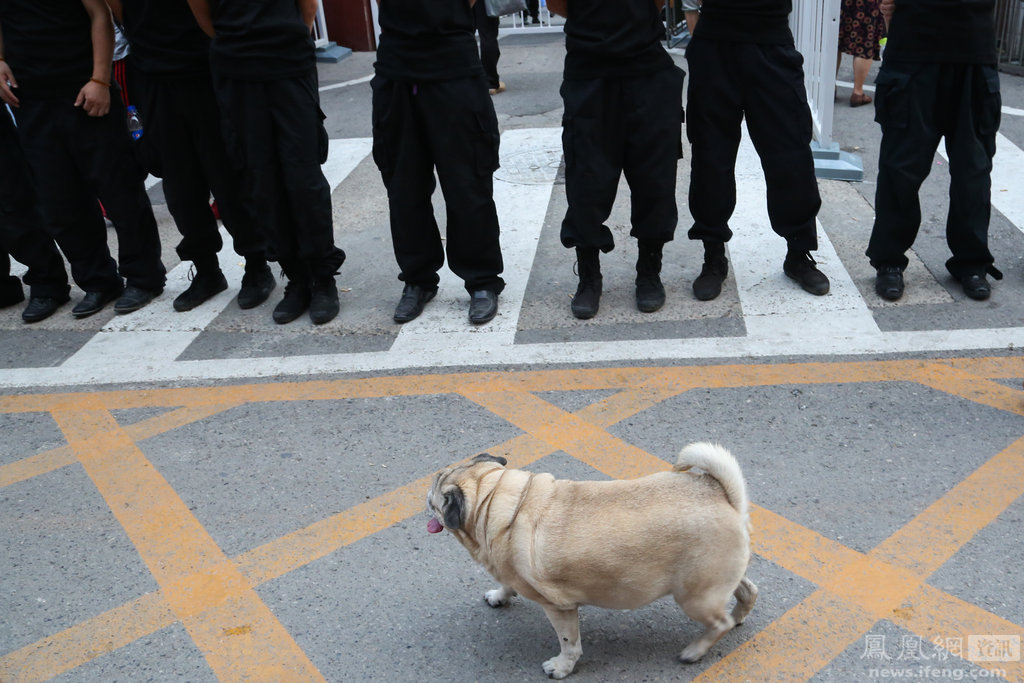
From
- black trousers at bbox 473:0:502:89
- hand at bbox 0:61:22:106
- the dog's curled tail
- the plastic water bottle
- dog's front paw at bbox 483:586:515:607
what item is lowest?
dog's front paw at bbox 483:586:515:607

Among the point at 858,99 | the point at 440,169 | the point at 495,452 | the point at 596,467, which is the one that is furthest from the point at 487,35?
the point at 596,467

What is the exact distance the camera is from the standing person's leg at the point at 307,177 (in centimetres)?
488

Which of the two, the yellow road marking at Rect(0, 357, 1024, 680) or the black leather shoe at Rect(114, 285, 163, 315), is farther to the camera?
the black leather shoe at Rect(114, 285, 163, 315)

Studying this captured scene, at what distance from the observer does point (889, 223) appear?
15.9 feet

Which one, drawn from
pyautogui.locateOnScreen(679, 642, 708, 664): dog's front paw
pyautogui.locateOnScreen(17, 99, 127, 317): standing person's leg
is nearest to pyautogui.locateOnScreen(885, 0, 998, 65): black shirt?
pyautogui.locateOnScreen(679, 642, 708, 664): dog's front paw

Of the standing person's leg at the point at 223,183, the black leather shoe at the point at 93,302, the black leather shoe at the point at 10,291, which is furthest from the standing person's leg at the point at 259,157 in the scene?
the black leather shoe at the point at 10,291

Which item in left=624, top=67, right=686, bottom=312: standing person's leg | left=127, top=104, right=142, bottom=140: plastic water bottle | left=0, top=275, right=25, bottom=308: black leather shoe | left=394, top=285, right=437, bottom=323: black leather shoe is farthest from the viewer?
left=127, top=104, right=142, bottom=140: plastic water bottle

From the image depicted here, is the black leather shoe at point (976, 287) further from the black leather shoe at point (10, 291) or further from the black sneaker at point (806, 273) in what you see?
the black leather shoe at point (10, 291)

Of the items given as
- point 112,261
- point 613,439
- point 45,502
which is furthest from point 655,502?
point 112,261

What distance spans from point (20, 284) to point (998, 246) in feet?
20.1

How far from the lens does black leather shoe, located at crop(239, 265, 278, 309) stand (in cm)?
558

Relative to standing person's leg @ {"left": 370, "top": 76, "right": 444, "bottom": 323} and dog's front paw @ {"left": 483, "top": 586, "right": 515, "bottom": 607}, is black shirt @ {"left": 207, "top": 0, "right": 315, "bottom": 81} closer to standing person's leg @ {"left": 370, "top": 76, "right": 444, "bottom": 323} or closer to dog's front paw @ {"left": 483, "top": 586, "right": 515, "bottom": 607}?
standing person's leg @ {"left": 370, "top": 76, "right": 444, "bottom": 323}

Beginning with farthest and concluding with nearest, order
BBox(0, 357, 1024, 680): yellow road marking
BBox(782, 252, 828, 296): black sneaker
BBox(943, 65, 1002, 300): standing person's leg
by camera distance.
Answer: BBox(782, 252, 828, 296): black sneaker < BBox(943, 65, 1002, 300): standing person's leg < BBox(0, 357, 1024, 680): yellow road marking

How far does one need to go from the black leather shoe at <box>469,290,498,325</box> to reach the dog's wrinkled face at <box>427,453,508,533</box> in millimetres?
2390
